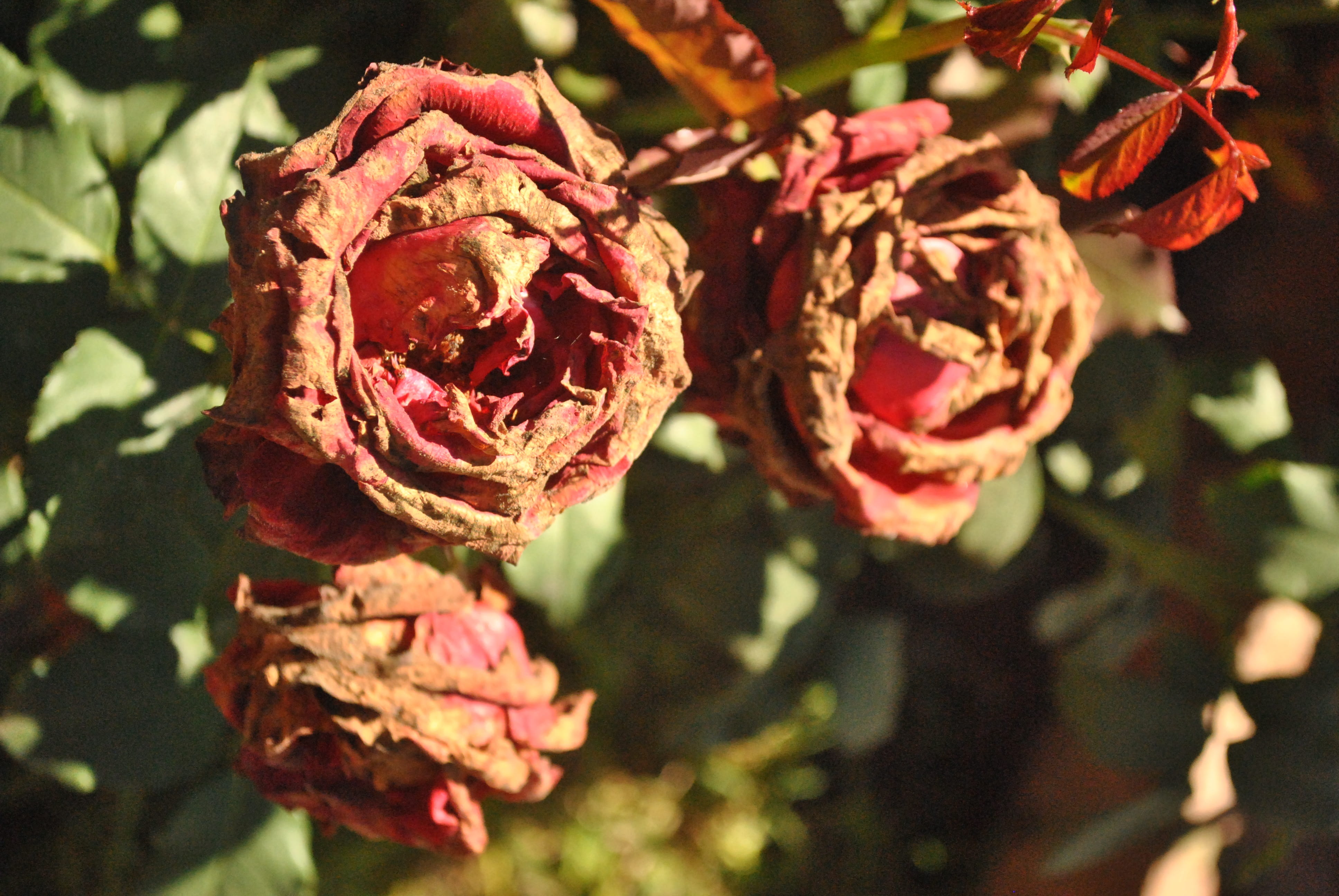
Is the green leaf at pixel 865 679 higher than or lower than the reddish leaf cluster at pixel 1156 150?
lower

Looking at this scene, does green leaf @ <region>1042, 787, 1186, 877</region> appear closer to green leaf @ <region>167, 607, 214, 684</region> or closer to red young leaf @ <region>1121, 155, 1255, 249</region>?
red young leaf @ <region>1121, 155, 1255, 249</region>

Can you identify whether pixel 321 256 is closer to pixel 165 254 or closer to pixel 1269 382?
pixel 165 254

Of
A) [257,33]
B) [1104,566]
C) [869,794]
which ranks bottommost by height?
[869,794]

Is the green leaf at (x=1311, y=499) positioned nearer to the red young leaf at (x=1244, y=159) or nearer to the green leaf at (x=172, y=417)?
the red young leaf at (x=1244, y=159)

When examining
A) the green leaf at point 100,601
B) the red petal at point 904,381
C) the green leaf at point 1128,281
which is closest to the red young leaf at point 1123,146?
the red petal at point 904,381

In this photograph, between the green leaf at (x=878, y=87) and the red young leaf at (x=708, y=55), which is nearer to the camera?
the red young leaf at (x=708, y=55)

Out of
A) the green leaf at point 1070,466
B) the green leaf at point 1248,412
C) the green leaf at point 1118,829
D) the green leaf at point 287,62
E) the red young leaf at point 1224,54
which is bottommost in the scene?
the green leaf at point 1118,829

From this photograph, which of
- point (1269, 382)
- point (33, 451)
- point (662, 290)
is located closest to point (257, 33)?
point (33, 451)

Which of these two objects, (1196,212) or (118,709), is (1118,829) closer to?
(1196,212)
